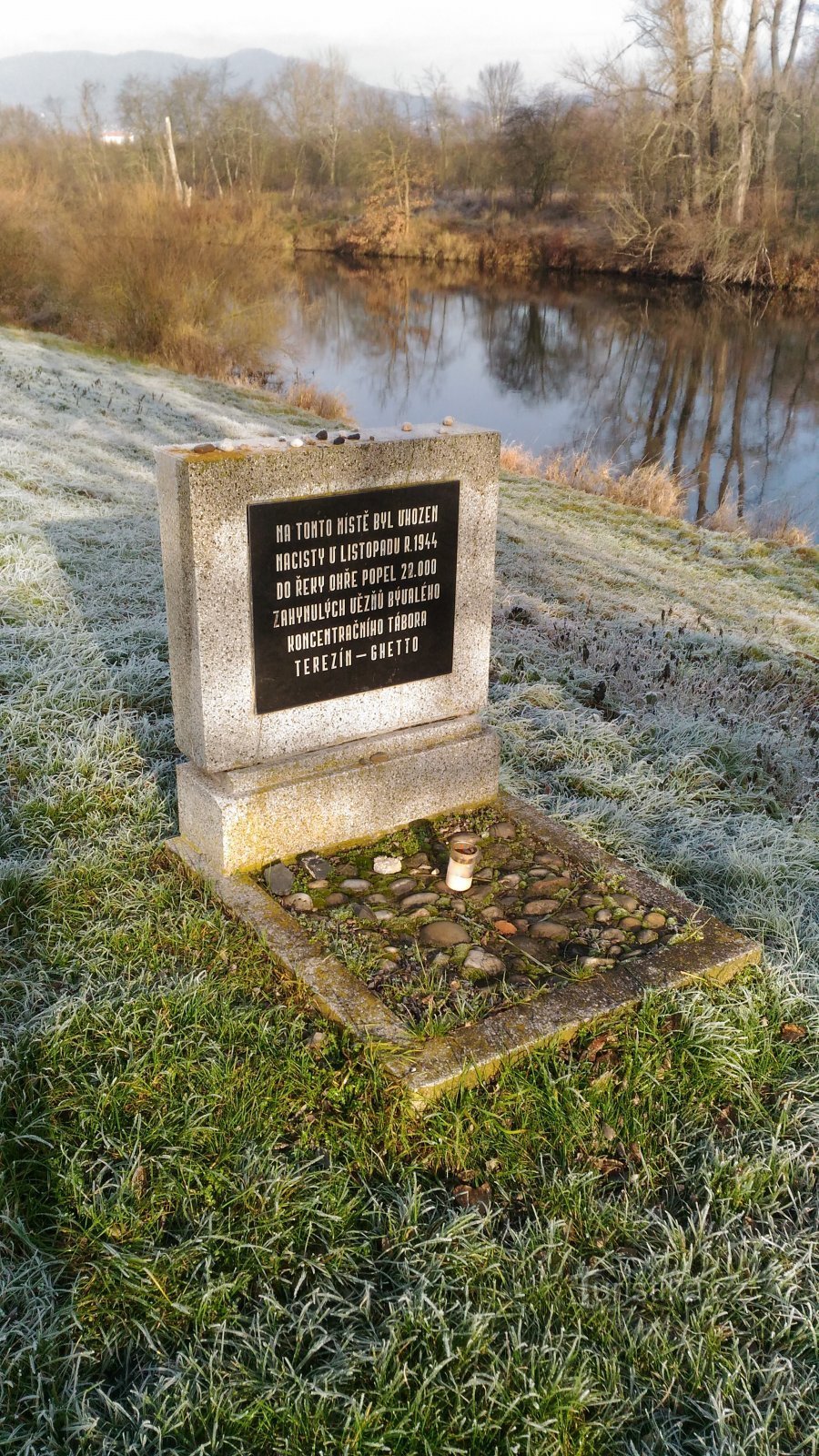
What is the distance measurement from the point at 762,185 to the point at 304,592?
1437 inches

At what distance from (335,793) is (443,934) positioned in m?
0.78

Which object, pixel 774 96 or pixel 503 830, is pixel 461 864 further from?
pixel 774 96

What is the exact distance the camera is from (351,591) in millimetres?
3955

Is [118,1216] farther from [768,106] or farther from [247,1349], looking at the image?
[768,106]

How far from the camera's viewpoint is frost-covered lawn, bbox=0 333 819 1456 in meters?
2.10

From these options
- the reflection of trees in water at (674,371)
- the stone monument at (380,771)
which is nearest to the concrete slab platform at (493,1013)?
the stone monument at (380,771)

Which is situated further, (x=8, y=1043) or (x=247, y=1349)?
(x=8, y=1043)

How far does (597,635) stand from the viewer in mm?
7422

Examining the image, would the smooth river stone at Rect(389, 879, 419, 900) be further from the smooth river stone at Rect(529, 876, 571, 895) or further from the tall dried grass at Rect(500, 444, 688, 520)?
the tall dried grass at Rect(500, 444, 688, 520)

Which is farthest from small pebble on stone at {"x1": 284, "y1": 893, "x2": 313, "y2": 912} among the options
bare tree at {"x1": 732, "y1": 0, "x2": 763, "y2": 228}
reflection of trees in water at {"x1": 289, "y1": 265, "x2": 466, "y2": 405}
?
bare tree at {"x1": 732, "y1": 0, "x2": 763, "y2": 228}

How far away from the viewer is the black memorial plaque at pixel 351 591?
3707 mm

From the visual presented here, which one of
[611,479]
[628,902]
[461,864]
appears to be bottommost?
[611,479]

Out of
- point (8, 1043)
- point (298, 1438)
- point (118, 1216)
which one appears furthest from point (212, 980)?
point (298, 1438)

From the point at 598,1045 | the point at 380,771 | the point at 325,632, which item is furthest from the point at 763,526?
the point at 598,1045
